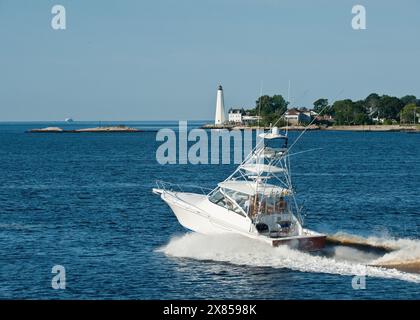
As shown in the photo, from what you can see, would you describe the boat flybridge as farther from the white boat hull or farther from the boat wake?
the boat wake

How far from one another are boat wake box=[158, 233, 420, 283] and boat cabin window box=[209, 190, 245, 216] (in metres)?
1.52

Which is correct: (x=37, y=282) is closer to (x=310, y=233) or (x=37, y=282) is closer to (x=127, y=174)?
(x=310, y=233)

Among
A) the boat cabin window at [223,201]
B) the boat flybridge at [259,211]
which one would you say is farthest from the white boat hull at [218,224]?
the boat cabin window at [223,201]

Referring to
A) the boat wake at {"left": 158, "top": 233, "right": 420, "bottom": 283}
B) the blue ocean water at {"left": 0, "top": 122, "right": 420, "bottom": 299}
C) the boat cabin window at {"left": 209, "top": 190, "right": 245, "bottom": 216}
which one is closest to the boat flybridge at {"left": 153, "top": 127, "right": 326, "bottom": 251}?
the boat cabin window at {"left": 209, "top": 190, "right": 245, "bottom": 216}

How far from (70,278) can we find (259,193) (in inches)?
403

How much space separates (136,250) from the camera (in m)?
36.3

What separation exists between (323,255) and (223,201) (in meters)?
6.18

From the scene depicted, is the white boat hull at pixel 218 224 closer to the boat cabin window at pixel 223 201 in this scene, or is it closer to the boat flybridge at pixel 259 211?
the boat flybridge at pixel 259 211

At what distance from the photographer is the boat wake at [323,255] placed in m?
30.7

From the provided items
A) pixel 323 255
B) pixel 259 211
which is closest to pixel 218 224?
pixel 259 211

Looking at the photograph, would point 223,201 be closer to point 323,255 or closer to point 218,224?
point 218,224

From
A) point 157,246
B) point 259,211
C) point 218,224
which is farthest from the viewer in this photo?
point 157,246

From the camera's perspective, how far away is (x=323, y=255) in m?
33.0

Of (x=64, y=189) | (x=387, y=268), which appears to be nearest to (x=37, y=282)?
(x=387, y=268)
